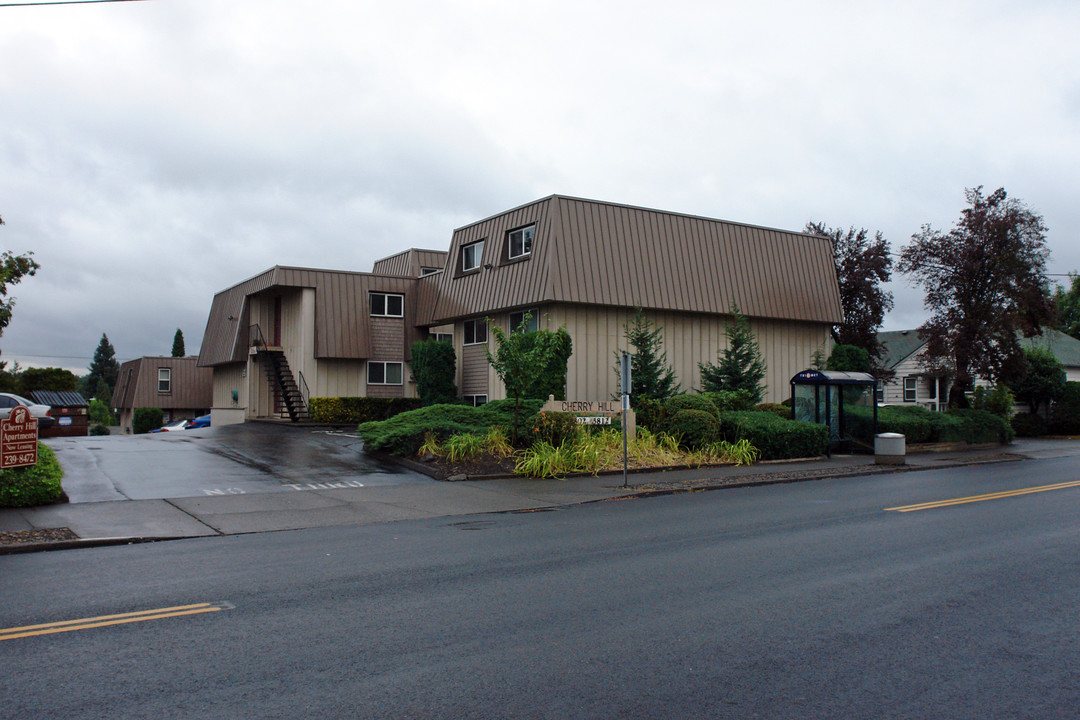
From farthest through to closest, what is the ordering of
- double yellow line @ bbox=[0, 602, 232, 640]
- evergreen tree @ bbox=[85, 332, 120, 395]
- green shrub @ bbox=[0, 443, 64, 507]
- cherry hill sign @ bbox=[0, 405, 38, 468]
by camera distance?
evergreen tree @ bbox=[85, 332, 120, 395] → green shrub @ bbox=[0, 443, 64, 507] → cherry hill sign @ bbox=[0, 405, 38, 468] → double yellow line @ bbox=[0, 602, 232, 640]

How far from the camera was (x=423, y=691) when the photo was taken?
5039 mm

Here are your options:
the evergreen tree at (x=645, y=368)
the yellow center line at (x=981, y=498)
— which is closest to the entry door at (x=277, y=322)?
the evergreen tree at (x=645, y=368)

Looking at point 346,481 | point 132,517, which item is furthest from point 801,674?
point 346,481

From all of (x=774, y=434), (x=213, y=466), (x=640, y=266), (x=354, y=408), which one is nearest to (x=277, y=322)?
(x=354, y=408)

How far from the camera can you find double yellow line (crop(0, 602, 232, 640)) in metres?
6.35

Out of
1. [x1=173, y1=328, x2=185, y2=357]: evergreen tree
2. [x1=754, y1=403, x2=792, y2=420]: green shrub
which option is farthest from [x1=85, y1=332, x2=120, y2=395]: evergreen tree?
[x1=754, y1=403, x2=792, y2=420]: green shrub

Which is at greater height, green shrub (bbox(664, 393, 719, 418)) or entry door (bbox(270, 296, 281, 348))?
entry door (bbox(270, 296, 281, 348))

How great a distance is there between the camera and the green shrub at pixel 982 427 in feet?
90.1

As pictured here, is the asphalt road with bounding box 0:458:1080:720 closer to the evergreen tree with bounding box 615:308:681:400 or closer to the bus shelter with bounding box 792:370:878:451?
the bus shelter with bounding box 792:370:878:451

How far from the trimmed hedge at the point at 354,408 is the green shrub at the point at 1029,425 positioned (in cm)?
2641

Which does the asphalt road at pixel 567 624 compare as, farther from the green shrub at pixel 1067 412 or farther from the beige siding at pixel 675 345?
the green shrub at pixel 1067 412

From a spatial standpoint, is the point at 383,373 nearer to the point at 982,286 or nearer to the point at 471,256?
the point at 471,256

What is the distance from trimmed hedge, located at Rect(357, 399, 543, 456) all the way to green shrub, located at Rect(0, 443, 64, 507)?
7347 mm

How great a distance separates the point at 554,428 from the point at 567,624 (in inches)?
518
